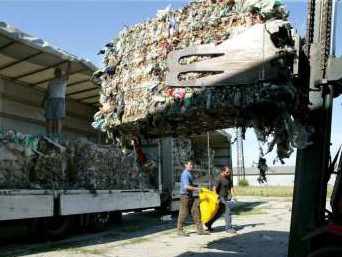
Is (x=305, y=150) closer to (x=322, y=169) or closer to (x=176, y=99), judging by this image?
(x=322, y=169)

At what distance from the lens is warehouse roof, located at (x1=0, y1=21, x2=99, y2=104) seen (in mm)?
10533

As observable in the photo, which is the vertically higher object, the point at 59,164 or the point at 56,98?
the point at 56,98

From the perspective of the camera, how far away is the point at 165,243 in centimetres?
1095

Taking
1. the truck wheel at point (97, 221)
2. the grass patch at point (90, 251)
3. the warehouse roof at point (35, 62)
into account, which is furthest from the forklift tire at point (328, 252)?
the truck wheel at point (97, 221)

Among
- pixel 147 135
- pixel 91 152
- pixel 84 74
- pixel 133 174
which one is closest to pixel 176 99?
pixel 147 135

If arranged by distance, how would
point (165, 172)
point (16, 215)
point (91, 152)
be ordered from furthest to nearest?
point (165, 172), point (91, 152), point (16, 215)

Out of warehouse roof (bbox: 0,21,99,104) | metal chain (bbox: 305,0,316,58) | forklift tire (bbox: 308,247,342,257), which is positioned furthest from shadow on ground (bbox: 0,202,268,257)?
metal chain (bbox: 305,0,316,58)

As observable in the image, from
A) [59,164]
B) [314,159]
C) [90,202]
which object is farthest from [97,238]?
[314,159]

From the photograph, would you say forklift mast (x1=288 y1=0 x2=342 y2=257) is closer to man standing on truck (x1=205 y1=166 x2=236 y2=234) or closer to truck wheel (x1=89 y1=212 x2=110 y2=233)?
man standing on truck (x1=205 y1=166 x2=236 y2=234)

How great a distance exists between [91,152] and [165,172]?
408 centimetres

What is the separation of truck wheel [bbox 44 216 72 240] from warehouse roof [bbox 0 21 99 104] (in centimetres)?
339

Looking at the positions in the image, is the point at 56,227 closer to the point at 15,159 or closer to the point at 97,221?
the point at 97,221

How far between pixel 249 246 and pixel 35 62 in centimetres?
596

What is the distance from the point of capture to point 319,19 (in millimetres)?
5262
